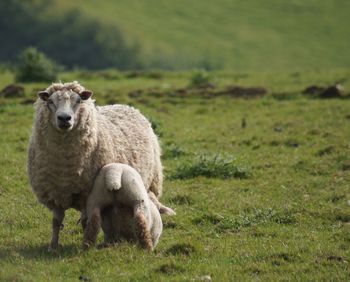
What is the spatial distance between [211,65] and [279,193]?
1901 inches

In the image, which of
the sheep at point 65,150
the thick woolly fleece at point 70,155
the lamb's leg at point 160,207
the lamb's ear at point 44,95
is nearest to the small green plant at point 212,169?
the lamb's leg at point 160,207

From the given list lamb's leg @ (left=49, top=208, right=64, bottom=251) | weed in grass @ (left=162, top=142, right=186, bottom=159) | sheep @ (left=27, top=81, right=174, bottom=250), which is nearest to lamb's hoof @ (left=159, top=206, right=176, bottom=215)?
sheep @ (left=27, top=81, right=174, bottom=250)

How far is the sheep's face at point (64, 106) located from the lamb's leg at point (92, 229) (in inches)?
46.3

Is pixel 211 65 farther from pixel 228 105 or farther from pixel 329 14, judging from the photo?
pixel 228 105

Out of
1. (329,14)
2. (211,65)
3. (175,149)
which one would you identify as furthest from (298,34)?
(175,149)

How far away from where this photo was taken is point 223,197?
1240cm

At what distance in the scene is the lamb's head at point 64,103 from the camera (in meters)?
9.21

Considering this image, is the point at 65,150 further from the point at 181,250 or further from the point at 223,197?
the point at 223,197

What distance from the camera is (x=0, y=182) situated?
508 inches

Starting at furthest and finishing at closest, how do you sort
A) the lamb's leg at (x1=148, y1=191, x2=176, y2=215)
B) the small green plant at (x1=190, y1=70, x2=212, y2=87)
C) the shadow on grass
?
the small green plant at (x1=190, y1=70, x2=212, y2=87)
the lamb's leg at (x1=148, y1=191, x2=176, y2=215)
the shadow on grass

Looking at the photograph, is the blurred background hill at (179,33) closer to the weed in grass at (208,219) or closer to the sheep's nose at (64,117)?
the weed in grass at (208,219)

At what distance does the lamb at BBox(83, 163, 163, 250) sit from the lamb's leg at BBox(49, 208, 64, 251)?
1.58ft

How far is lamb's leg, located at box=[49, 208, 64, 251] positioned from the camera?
30.4 feet

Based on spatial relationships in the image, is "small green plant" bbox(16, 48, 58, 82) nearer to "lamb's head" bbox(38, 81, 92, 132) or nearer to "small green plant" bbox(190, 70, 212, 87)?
"small green plant" bbox(190, 70, 212, 87)
